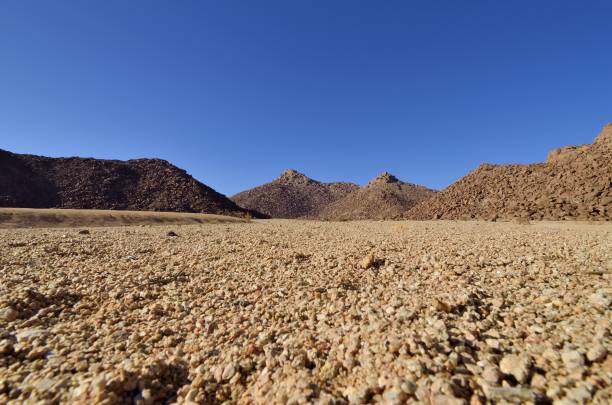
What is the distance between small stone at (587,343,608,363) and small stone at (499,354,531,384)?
17.4 inches

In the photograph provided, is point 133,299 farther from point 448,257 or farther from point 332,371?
point 448,257

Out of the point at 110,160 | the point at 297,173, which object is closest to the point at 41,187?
the point at 110,160

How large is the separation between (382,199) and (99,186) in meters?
63.1

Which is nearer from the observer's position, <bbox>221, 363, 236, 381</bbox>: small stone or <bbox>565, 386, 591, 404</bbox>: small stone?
<bbox>565, 386, 591, 404</bbox>: small stone

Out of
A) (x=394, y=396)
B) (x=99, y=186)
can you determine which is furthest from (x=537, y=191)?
(x=99, y=186)

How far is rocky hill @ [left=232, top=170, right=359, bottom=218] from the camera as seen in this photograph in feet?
315

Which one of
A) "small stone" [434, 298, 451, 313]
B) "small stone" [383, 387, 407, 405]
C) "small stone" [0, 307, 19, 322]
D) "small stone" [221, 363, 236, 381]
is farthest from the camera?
"small stone" [0, 307, 19, 322]

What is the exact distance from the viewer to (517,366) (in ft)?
7.45

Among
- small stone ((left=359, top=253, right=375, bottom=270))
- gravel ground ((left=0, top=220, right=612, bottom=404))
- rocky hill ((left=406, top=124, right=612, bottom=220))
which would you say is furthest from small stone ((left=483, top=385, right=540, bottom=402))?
rocky hill ((left=406, top=124, right=612, bottom=220))

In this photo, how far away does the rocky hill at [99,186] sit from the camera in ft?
175

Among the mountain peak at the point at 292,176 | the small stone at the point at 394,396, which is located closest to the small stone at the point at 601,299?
the small stone at the point at 394,396

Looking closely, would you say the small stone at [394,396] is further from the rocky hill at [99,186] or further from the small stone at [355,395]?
the rocky hill at [99,186]

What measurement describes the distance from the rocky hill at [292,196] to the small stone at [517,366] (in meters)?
89.3

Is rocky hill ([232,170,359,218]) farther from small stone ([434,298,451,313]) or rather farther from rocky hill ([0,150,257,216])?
small stone ([434,298,451,313])
